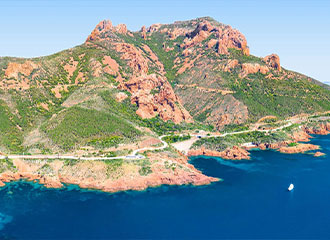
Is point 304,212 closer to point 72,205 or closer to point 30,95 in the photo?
point 72,205

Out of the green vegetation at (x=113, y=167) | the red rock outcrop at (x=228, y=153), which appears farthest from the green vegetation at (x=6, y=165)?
the red rock outcrop at (x=228, y=153)

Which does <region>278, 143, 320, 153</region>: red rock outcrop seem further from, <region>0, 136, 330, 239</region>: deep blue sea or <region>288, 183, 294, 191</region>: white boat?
<region>288, 183, 294, 191</region>: white boat

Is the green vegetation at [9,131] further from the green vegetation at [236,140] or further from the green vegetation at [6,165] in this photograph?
the green vegetation at [236,140]

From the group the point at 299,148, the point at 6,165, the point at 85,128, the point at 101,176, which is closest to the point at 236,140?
the point at 299,148

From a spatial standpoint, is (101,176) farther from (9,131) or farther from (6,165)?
(9,131)

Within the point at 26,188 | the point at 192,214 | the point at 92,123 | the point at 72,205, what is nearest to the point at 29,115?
the point at 92,123

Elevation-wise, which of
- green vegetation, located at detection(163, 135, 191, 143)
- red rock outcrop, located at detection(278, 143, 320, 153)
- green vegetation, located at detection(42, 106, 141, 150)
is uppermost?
green vegetation, located at detection(42, 106, 141, 150)

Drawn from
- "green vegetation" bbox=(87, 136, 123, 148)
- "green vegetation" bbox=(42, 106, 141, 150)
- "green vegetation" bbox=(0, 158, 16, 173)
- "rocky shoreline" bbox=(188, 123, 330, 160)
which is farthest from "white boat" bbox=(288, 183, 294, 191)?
"green vegetation" bbox=(0, 158, 16, 173)
